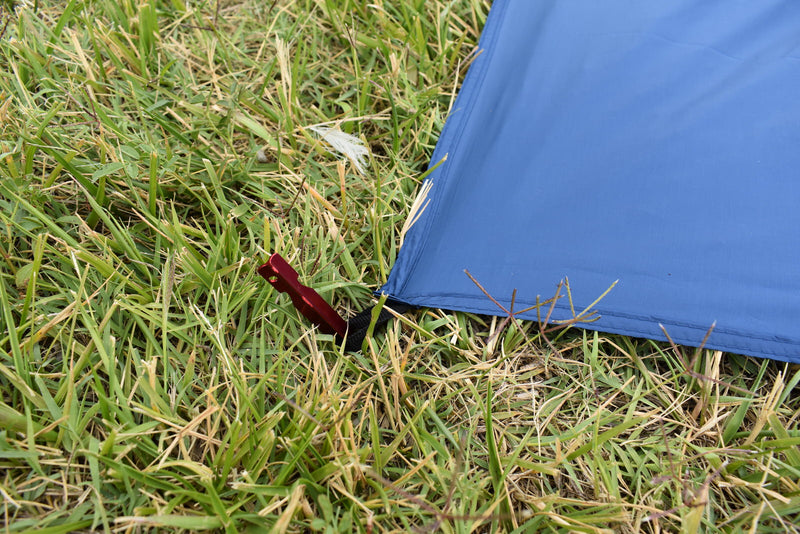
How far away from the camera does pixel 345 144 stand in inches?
45.1

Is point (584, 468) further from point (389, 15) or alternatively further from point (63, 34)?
point (63, 34)

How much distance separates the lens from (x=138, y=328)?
908 mm

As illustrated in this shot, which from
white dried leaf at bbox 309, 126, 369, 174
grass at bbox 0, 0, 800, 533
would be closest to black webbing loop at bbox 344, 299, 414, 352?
grass at bbox 0, 0, 800, 533

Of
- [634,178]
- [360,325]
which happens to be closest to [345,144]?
[360,325]

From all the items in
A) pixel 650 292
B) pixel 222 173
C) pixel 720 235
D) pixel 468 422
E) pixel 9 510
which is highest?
pixel 720 235

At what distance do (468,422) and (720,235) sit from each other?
554 millimetres

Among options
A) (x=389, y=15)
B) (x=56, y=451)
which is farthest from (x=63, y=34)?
(x=56, y=451)

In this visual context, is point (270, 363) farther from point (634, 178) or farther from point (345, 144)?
point (634, 178)

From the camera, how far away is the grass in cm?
75

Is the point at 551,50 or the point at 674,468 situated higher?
the point at 551,50

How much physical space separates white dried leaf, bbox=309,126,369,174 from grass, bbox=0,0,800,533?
1.3 inches

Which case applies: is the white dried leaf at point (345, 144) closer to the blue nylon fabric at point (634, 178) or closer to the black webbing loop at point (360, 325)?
the blue nylon fabric at point (634, 178)

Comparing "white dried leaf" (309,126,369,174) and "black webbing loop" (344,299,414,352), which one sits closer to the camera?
"black webbing loop" (344,299,414,352)

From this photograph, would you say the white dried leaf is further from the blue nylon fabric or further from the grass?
the blue nylon fabric
